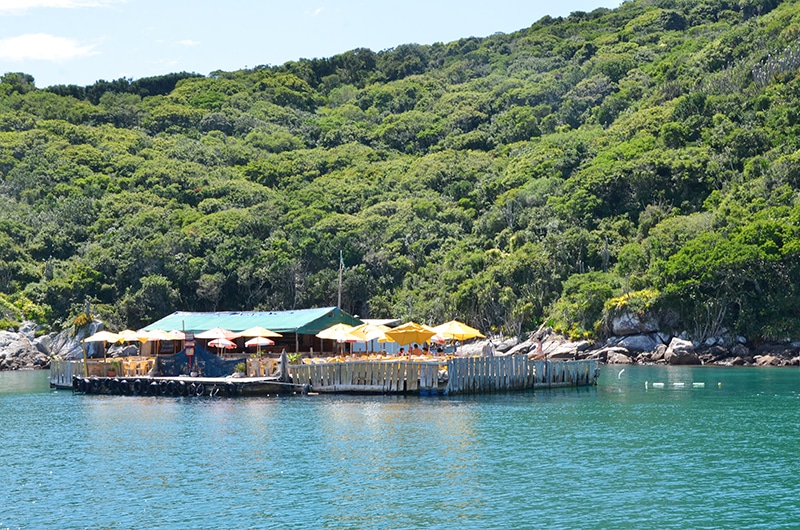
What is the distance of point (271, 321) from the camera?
6325cm

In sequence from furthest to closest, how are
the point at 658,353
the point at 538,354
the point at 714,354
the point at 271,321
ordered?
the point at 658,353
the point at 714,354
the point at 538,354
the point at 271,321

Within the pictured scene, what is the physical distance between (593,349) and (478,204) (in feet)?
122

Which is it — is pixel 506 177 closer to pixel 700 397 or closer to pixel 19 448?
pixel 700 397

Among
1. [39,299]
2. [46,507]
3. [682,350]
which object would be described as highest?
[39,299]

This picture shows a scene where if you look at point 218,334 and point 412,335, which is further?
point 218,334

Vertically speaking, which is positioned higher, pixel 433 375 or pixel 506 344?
pixel 506 344

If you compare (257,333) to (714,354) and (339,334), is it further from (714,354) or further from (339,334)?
(714,354)

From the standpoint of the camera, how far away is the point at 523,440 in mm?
37531

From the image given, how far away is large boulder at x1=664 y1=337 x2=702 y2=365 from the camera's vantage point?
256ft

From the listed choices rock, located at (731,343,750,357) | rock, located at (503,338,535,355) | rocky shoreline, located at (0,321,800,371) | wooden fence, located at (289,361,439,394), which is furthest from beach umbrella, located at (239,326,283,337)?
rock, located at (731,343,750,357)

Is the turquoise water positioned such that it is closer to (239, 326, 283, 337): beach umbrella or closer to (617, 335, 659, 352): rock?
(239, 326, 283, 337): beach umbrella

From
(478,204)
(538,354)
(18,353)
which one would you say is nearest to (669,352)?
(538,354)

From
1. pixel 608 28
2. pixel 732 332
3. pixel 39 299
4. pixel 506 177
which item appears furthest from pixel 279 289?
pixel 608 28

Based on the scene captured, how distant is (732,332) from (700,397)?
30146 millimetres
